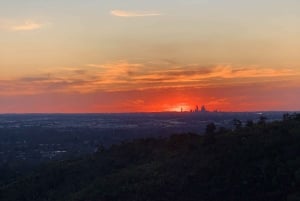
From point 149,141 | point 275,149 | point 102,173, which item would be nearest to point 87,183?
point 102,173

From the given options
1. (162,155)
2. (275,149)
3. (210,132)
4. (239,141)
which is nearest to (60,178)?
(162,155)

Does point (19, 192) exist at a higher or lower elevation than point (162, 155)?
lower

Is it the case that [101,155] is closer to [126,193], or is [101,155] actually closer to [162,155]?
[162,155]

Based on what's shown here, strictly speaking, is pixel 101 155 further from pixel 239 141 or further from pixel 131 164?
pixel 239 141

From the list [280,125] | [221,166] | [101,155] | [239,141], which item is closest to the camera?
[221,166]

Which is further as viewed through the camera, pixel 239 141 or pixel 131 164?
pixel 131 164

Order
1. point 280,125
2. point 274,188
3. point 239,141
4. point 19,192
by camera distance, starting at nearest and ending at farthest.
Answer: point 274,188
point 239,141
point 280,125
point 19,192
